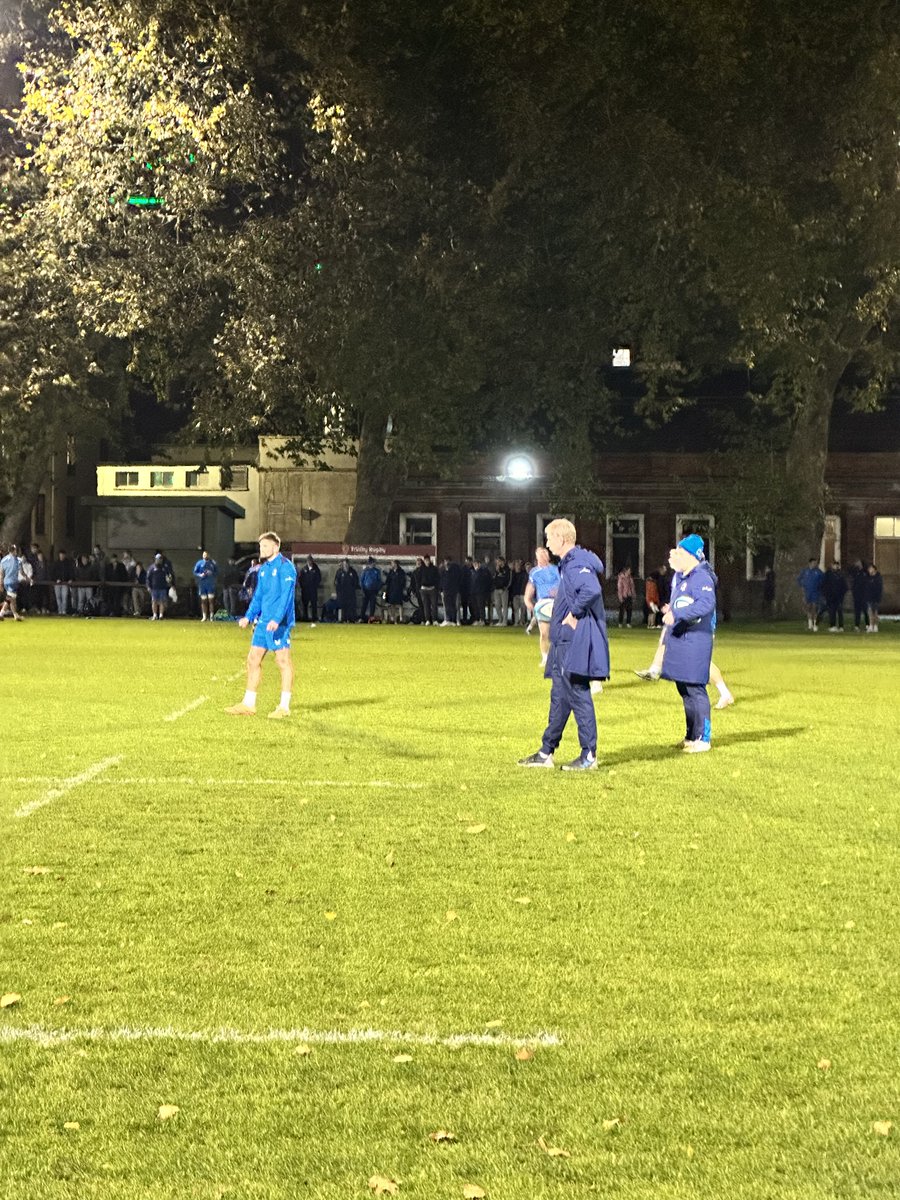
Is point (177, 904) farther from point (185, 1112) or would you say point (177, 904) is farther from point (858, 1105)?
point (858, 1105)

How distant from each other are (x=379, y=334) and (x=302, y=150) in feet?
15.0

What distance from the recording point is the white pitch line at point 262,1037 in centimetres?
534

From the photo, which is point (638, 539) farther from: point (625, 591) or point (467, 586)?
point (467, 586)

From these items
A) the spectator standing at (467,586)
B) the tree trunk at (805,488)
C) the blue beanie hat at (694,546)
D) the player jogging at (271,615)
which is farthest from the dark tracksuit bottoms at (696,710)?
the tree trunk at (805,488)

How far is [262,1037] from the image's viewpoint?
539cm

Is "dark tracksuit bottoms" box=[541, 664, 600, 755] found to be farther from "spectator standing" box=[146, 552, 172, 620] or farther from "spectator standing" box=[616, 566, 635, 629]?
"spectator standing" box=[616, 566, 635, 629]

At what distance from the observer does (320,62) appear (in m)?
31.8

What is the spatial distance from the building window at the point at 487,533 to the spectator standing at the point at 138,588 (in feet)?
50.7

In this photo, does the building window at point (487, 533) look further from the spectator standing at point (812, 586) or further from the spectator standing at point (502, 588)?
the spectator standing at point (812, 586)

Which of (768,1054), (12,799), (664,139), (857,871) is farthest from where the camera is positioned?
(664,139)

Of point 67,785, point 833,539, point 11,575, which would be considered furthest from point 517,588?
point 67,785

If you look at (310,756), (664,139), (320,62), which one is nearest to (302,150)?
(320,62)

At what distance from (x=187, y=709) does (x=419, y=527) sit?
43613 millimetres

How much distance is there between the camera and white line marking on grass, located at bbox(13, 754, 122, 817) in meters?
10.4
